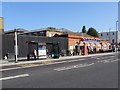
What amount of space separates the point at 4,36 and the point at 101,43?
40.9 m

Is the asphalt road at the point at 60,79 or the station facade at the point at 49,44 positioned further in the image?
the station facade at the point at 49,44

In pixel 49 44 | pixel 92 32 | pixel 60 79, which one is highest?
pixel 92 32

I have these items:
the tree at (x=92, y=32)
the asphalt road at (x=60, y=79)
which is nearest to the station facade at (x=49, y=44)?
the asphalt road at (x=60, y=79)

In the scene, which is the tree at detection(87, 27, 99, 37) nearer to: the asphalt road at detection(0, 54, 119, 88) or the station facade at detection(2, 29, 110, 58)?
the station facade at detection(2, 29, 110, 58)

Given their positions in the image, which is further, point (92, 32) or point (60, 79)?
point (92, 32)

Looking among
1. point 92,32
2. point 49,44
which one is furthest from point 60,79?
point 92,32

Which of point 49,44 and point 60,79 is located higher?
point 49,44

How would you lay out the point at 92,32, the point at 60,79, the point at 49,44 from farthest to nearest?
1. the point at 92,32
2. the point at 49,44
3. the point at 60,79

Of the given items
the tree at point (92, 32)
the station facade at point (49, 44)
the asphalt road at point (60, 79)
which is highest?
the tree at point (92, 32)

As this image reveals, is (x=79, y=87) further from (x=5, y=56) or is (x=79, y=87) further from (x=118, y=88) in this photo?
(x=5, y=56)

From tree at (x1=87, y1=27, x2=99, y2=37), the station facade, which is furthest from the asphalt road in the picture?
tree at (x1=87, y1=27, x2=99, y2=37)

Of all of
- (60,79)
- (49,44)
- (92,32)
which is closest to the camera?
(60,79)

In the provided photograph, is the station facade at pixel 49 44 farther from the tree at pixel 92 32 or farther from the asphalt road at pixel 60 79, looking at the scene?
the tree at pixel 92 32

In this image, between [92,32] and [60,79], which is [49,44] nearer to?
[60,79]
